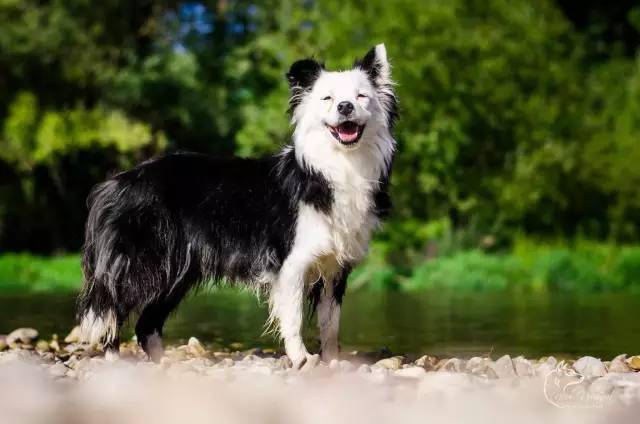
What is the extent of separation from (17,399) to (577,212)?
15.3 metres

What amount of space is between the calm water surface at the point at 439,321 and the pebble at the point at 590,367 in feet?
2.86

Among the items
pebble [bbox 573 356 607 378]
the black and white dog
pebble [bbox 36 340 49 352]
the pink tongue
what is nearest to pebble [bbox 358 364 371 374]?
the black and white dog

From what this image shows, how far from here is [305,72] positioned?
18.4 feet

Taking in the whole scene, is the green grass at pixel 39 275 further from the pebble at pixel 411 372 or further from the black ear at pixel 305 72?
the pebble at pixel 411 372

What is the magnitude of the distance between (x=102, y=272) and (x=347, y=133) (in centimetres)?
168

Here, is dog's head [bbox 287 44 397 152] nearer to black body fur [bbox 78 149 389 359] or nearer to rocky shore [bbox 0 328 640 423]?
black body fur [bbox 78 149 389 359]

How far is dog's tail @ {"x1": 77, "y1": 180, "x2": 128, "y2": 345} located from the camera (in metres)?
5.71

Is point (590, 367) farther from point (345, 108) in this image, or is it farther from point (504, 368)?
point (345, 108)

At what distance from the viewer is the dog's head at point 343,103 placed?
5.37 metres

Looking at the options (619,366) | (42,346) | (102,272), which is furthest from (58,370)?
(619,366)

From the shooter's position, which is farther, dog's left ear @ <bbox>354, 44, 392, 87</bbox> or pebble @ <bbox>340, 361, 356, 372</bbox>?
dog's left ear @ <bbox>354, 44, 392, 87</bbox>

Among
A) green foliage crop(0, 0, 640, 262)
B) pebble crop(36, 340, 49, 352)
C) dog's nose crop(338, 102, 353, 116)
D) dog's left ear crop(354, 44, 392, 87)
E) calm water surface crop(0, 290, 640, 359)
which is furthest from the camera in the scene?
green foliage crop(0, 0, 640, 262)

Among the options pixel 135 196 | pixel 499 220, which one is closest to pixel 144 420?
pixel 135 196

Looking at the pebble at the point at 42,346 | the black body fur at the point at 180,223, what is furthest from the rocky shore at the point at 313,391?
the pebble at the point at 42,346
